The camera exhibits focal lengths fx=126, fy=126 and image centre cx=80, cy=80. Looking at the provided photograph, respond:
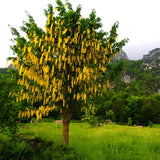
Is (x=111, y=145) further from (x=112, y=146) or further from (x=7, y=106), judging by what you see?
(x=7, y=106)

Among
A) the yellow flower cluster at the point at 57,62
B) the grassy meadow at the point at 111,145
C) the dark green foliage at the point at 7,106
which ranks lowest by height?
the grassy meadow at the point at 111,145

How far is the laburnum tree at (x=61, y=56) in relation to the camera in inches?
232

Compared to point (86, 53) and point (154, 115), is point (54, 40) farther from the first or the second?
point (154, 115)

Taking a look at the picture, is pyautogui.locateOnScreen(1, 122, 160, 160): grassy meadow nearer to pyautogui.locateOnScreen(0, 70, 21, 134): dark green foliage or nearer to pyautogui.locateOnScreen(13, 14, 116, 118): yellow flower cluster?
pyautogui.locateOnScreen(13, 14, 116, 118): yellow flower cluster

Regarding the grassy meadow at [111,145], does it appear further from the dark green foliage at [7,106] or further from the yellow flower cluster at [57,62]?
the dark green foliage at [7,106]

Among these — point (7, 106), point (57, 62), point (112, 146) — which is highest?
point (57, 62)

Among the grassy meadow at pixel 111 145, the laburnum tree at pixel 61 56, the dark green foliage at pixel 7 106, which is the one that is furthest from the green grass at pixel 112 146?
the dark green foliage at pixel 7 106

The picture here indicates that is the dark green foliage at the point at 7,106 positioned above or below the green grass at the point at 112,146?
above

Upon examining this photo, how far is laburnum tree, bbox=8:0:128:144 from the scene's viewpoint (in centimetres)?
588

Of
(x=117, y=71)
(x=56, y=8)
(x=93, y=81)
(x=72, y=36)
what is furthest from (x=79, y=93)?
(x=56, y=8)

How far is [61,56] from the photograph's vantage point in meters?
6.00

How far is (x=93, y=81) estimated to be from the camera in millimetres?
6086

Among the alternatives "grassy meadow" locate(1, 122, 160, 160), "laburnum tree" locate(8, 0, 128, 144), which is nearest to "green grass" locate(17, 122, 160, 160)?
"grassy meadow" locate(1, 122, 160, 160)

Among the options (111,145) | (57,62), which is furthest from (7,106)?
(111,145)
